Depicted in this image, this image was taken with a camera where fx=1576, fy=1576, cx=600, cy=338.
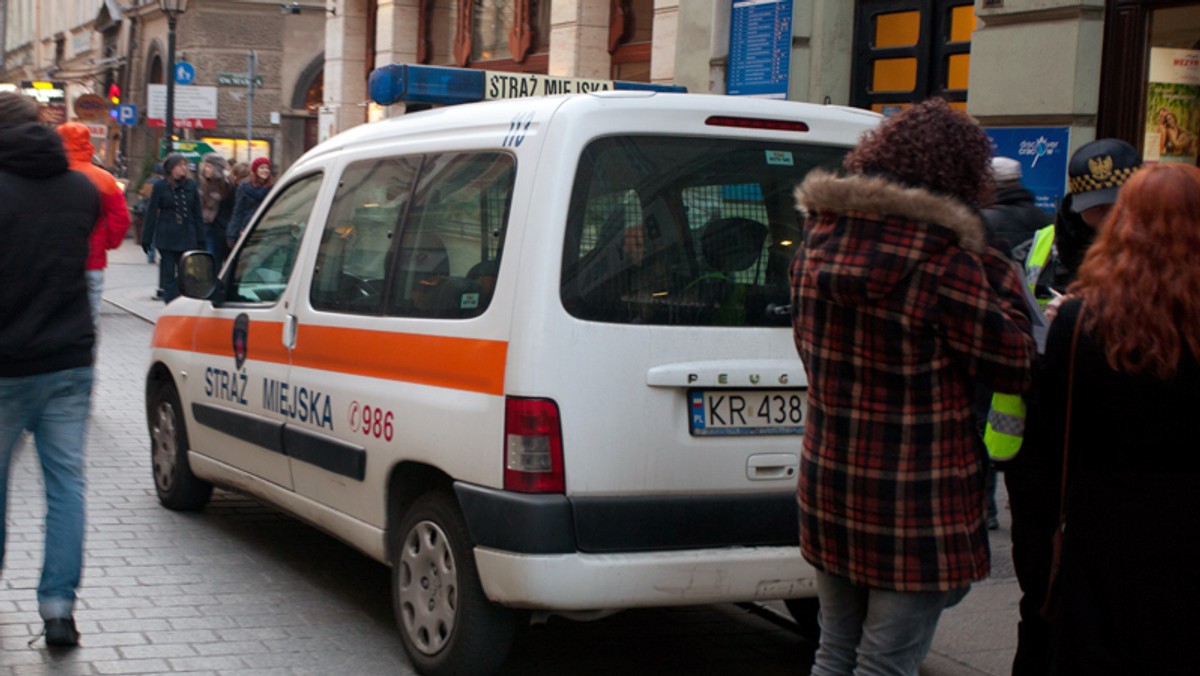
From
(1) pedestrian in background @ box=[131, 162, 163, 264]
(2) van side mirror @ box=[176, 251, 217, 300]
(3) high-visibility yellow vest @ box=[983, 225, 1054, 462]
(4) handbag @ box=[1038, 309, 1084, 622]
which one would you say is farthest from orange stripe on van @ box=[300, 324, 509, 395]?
(1) pedestrian in background @ box=[131, 162, 163, 264]

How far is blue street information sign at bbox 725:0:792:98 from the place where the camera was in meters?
13.2

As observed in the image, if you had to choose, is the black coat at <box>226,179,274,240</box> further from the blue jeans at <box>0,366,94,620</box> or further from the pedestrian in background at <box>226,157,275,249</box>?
the blue jeans at <box>0,366,94,620</box>

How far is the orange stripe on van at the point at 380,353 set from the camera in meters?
4.69

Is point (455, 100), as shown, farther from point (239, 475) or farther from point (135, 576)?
point (135, 576)

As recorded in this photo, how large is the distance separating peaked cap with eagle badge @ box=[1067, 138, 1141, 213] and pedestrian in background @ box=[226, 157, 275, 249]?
1306 centimetres

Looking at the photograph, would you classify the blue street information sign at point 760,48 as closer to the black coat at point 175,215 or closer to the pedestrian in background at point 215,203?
the pedestrian in background at point 215,203

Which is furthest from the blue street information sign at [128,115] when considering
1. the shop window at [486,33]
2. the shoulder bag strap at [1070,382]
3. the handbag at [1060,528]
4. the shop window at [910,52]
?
the shoulder bag strap at [1070,382]

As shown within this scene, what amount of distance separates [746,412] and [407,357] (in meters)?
1.13

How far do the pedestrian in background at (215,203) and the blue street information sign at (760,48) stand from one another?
6.88m

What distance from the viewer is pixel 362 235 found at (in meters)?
5.67

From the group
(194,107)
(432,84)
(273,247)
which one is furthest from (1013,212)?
(194,107)

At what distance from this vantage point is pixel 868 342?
348 centimetres

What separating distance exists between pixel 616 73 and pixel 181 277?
11327mm

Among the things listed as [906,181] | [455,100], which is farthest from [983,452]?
[455,100]
